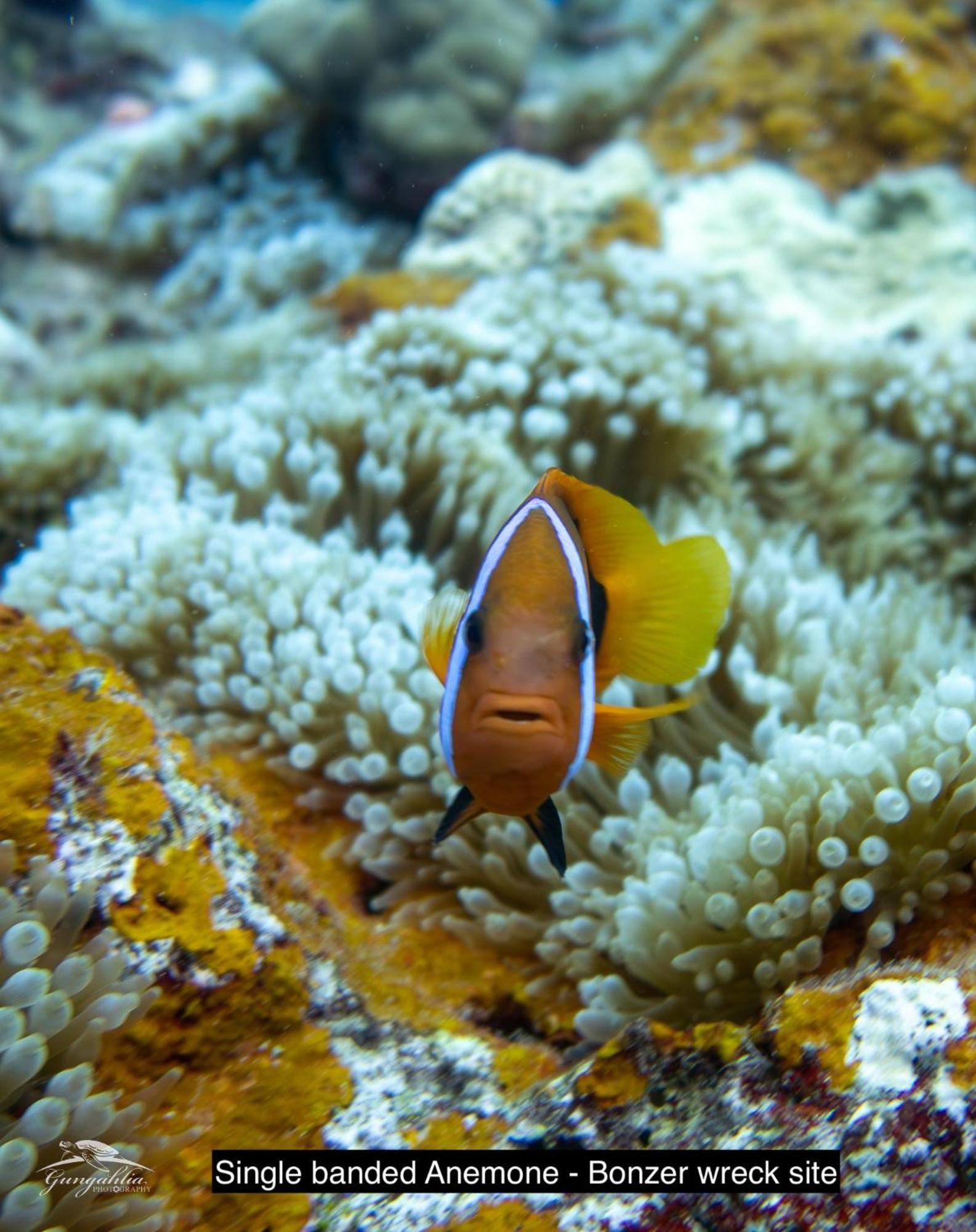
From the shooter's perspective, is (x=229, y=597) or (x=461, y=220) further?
(x=461, y=220)

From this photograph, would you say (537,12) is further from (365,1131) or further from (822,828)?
(365,1131)

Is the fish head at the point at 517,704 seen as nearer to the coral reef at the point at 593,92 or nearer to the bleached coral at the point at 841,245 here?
the bleached coral at the point at 841,245

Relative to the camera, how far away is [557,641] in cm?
104

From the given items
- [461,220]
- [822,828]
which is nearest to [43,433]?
[461,220]

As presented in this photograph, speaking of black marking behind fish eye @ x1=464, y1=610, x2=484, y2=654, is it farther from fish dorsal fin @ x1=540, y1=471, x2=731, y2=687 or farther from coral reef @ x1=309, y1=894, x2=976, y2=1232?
coral reef @ x1=309, y1=894, x2=976, y2=1232

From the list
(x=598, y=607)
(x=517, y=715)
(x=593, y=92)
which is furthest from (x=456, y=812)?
(x=593, y=92)

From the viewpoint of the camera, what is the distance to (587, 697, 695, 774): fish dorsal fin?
1197 millimetres

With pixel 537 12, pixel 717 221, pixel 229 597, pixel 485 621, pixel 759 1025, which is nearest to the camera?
pixel 485 621

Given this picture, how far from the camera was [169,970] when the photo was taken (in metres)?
1.33

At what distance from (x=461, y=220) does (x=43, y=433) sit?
212 cm

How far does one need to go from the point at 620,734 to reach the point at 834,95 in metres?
4.30

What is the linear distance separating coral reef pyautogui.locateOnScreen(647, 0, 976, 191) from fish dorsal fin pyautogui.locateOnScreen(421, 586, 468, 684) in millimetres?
3846

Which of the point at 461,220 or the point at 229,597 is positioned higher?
the point at 461,220

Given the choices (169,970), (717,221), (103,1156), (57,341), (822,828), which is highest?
(57,341)
